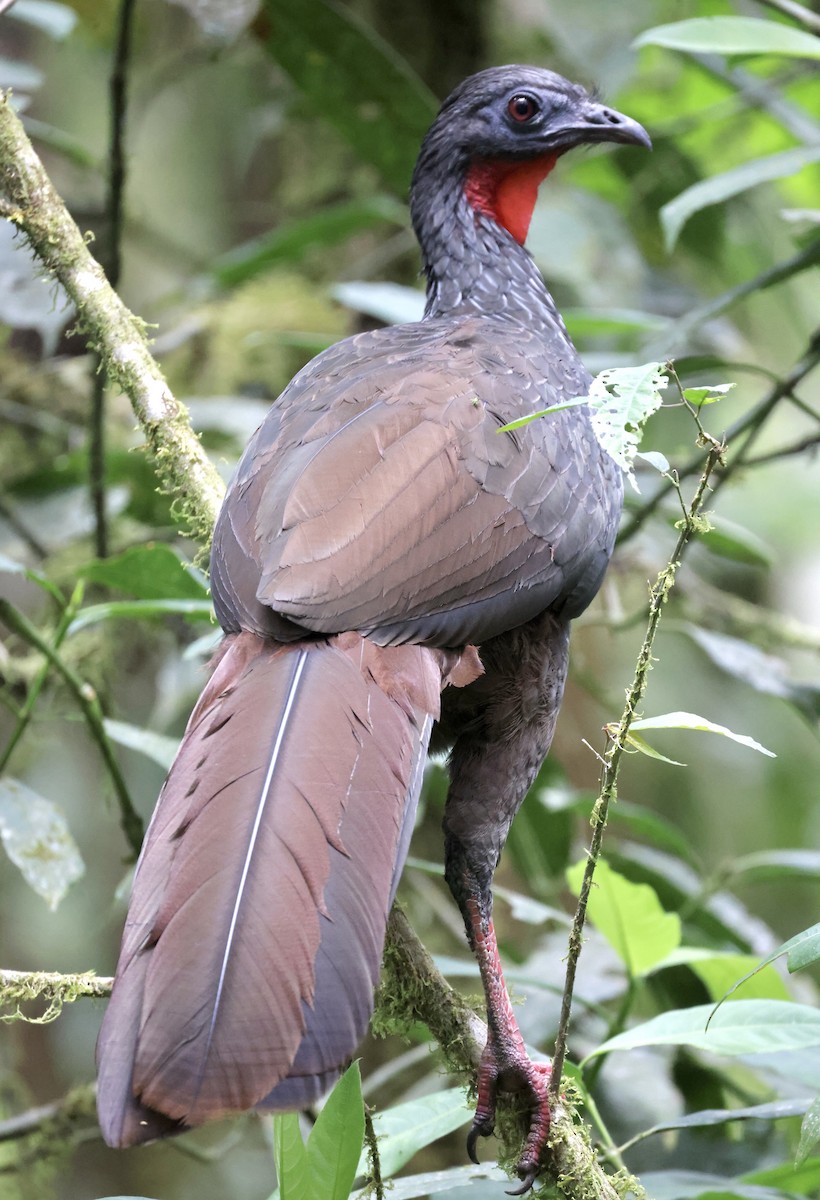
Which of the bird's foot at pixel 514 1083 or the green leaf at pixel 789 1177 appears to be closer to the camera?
the bird's foot at pixel 514 1083

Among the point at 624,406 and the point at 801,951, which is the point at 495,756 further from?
the point at 624,406

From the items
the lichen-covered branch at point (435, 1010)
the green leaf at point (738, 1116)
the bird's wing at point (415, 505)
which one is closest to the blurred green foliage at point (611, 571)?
the green leaf at point (738, 1116)

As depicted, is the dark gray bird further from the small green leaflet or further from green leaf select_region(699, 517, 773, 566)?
green leaf select_region(699, 517, 773, 566)

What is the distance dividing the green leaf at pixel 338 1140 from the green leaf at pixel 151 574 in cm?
114

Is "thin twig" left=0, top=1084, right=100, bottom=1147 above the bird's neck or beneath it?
beneath

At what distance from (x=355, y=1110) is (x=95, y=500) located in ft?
6.93

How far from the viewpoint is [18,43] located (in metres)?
5.99

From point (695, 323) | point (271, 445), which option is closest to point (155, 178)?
point (695, 323)

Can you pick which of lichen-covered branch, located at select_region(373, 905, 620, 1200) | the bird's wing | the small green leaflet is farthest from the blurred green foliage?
the small green leaflet

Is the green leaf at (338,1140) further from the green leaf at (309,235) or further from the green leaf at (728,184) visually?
the green leaf at (309,235)

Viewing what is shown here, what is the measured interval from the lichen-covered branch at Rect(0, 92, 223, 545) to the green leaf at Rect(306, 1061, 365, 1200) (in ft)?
3.59

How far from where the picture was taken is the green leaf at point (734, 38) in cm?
297

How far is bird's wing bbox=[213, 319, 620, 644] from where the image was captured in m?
2.11

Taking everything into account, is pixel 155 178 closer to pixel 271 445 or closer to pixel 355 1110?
pixel 271 445
